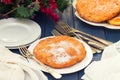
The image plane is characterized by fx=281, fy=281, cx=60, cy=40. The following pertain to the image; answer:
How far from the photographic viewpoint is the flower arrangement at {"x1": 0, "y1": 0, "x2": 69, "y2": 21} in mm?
818

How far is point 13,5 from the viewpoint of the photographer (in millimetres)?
852

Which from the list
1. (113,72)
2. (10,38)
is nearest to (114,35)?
(113,72)

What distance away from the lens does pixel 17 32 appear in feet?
2.69

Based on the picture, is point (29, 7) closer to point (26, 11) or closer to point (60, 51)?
point (26, 11)

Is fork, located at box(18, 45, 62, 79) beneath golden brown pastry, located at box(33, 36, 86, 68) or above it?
beneath

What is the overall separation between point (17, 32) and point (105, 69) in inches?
11.7

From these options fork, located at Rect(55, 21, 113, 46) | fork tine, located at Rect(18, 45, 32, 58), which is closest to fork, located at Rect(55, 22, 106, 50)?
fork, located at Rect(55, 21, 113, 46)

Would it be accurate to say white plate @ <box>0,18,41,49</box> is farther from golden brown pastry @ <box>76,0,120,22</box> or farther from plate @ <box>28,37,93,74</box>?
golden brown pastry @ <box>76,0,120,22</box>

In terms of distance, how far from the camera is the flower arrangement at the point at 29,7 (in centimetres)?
82

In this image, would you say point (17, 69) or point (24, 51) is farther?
point (24, 51)

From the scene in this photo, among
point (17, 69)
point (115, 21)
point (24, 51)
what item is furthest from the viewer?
point (115, 21)

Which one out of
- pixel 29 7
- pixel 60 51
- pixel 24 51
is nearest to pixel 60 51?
pixel 60 51

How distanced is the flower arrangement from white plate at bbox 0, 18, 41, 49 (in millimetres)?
24

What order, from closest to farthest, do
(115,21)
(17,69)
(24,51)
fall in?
(17,69)
(24,51)
(115,21)
